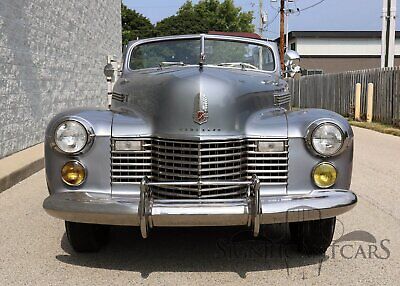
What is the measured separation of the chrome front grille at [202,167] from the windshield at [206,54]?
144 cm

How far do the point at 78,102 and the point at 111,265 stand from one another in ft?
32.5

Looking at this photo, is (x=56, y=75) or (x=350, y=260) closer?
(x=350, y=260)

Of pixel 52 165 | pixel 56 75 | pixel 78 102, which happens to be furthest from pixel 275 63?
pixel 78 102

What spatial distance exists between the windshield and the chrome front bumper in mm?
1809

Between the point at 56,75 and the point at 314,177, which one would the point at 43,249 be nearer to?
the point at 314,177

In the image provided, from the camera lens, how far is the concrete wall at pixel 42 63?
8.55 metres

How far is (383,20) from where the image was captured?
18984mm

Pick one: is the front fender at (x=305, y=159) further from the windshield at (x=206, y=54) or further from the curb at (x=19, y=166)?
the curb at (x=19, y=166)

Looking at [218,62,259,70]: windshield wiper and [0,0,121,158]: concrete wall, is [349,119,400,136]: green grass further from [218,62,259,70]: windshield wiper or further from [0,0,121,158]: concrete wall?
[218,62,259,70]: windshield wiper

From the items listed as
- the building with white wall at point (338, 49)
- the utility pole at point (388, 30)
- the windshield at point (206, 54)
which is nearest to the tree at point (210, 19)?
the building with white wall at point (338, 49)

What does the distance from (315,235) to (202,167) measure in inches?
43.0

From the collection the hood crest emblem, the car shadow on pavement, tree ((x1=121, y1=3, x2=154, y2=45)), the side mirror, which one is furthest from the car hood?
tree ((x1=121, y1=3, x2=154, y2=45))

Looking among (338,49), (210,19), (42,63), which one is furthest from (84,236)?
(210,19)

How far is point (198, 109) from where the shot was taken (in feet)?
12.7
